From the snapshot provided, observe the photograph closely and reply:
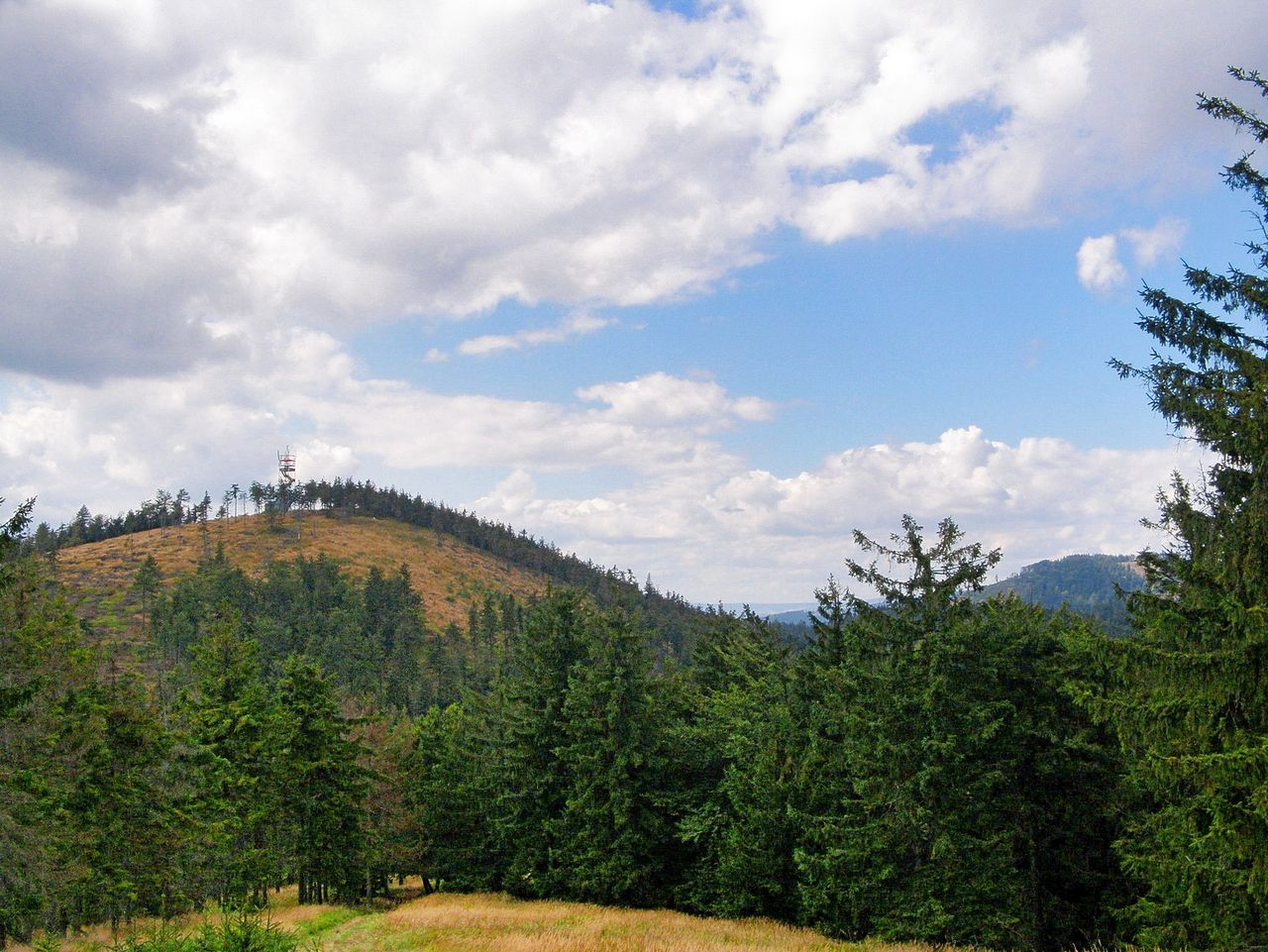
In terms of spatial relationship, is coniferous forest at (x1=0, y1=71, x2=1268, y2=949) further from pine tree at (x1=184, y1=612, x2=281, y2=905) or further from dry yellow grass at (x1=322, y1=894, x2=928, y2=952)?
dry yellow grass at (x1=322, y1=894, x2=928, y2=952)

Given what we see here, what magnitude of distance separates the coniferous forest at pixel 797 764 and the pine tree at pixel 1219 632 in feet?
0.17

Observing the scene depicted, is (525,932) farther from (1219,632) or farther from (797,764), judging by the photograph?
(1219,632)

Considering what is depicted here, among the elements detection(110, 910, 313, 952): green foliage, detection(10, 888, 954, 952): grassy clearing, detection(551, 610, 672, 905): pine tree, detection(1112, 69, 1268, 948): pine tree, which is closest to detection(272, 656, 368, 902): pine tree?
detection(10, 888, 954, 952): grassy clearing

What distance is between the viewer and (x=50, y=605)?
27.5 meters

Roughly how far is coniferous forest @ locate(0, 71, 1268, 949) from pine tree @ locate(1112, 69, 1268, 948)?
53mm

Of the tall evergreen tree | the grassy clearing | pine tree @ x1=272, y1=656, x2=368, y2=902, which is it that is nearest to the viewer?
the grassy clearing

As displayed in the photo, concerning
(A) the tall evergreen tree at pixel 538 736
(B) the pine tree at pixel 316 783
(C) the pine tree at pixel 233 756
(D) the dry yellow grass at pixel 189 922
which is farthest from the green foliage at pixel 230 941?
(B) the pine tree at pixel 316 783

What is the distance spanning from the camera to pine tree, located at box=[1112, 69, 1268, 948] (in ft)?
39.9

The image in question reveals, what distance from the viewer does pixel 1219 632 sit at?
13.1 m

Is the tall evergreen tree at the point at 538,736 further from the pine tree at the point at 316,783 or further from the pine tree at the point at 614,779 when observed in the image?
→ the pine tree at the point at 316,783

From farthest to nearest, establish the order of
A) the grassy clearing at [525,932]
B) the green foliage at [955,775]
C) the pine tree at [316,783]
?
the pine tree at [316,783] → the green foliage at [955,775] → the grassy clearing at [525,932]

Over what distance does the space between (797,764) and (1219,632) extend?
18.3m

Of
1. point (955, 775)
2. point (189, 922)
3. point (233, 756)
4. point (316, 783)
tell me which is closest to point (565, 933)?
point (955, 775)

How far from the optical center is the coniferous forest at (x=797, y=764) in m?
13.2
